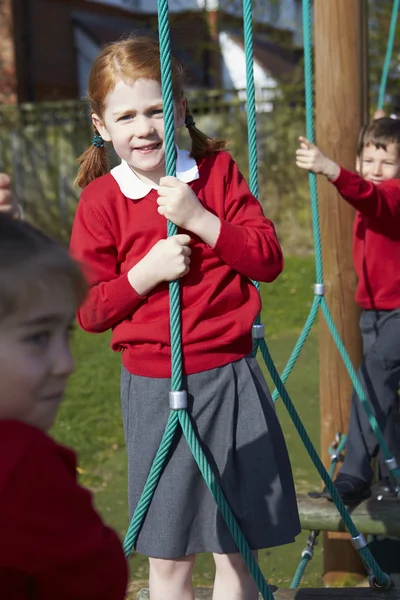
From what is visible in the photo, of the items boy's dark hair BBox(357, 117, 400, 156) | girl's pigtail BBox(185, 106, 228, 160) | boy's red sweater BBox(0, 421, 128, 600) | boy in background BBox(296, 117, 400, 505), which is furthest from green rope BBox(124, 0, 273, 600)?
boy's dark hair BBox(357, 117, 400, 156)

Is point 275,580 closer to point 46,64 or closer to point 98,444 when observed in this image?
point 98,444

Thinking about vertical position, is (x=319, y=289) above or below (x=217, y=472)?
above

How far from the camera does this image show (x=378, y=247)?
3.27 meters

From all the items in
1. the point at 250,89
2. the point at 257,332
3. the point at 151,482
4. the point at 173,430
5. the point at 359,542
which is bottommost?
the point at 359,542

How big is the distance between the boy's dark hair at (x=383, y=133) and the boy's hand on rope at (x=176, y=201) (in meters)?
1.48

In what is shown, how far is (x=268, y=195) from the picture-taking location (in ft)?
38.8

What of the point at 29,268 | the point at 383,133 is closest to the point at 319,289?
the point at 383,133

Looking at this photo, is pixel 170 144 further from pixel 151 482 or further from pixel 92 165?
pixel 151 482

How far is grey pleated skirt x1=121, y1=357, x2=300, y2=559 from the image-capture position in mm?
2033

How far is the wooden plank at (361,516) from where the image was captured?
2854mm

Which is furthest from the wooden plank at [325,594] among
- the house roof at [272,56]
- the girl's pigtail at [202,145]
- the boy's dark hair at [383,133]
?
the house roof at [272,56]

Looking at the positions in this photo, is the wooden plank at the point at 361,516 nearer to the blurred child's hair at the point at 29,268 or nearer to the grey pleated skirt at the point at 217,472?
the grey pleated skirt at the point at 217,472

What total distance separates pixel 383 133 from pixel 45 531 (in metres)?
2.43

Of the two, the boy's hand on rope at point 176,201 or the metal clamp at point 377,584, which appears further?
the metal clamp at point 377,584
